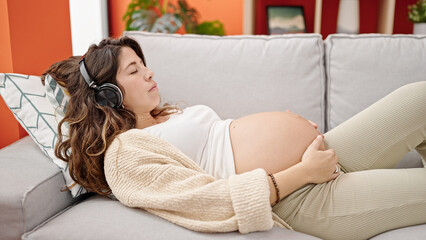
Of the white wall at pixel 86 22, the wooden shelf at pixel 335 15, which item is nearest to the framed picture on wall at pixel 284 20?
the wooden shelf at pixel 335 15

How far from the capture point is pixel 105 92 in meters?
1.21

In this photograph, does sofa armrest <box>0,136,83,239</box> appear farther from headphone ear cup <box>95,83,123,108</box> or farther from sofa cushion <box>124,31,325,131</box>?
sofa cushion <box>124,31,325,131</box>

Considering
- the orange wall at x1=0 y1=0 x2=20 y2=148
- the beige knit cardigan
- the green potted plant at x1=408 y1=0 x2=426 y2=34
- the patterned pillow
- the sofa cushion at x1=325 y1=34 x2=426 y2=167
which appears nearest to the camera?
the beige knit cardigan

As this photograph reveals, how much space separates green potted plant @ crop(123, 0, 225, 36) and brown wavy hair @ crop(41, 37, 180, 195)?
1.44 meters

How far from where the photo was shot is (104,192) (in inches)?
45.8

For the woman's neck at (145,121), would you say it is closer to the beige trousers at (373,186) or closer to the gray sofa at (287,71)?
the gray sofa at (287,71)

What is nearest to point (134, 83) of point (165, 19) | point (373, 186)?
point (373, 186)

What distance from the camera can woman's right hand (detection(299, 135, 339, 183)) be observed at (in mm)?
1113

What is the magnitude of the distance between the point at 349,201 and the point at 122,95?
743 mm

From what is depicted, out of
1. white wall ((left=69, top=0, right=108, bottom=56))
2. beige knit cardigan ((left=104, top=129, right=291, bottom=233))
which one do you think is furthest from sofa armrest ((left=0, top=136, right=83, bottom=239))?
white wall ((left=69, top=0, right=108, bottom=56))

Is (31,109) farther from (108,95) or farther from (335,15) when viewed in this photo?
(335,15)

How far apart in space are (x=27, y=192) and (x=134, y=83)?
1.52 feet

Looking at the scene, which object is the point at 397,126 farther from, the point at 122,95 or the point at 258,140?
the point at 122,95

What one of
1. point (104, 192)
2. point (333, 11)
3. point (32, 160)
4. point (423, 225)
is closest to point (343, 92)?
point (423, 225)
